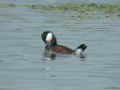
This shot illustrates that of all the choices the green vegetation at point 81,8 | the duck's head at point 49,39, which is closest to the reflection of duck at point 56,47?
the duck's head at point 49,39

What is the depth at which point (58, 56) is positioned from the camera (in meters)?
19.2

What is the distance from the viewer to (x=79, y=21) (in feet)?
89.5

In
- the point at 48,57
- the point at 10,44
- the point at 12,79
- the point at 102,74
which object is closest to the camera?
the point at 12,79

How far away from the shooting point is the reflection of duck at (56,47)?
61.9ft

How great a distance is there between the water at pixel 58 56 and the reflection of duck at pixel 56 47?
0.20 meters

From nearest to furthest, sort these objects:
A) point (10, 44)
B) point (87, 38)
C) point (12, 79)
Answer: point (12, 79) < point (10, 44) < point (87, 38)

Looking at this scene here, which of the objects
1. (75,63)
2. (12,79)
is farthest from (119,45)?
(12,79)

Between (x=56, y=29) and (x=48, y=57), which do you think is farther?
(x=56, y=29)

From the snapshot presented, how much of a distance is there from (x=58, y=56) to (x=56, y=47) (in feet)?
2.28

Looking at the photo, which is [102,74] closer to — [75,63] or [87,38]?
[75,63]

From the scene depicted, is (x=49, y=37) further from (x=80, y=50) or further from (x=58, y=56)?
(x=80, y=50)

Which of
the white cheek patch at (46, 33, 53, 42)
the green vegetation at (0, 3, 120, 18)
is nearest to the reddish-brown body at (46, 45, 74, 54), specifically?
the white cheek patch at (46, 33, 53, 42)

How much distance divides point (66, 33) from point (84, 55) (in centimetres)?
418

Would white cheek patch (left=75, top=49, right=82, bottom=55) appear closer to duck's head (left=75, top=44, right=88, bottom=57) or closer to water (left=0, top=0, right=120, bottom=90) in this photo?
duck's head (left=75, top=44, right=88, bottom=57)
